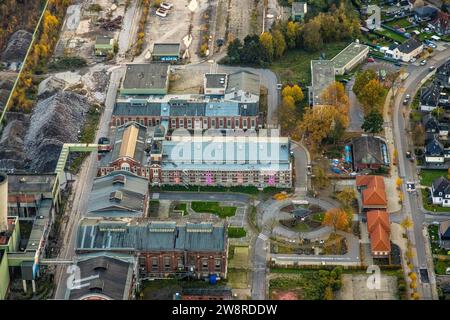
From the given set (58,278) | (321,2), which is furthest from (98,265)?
(321,2)

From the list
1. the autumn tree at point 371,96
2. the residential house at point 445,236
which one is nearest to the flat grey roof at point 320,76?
the autumn tree at point 371,96

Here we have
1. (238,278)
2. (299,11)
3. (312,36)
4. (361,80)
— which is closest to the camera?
(238,278)

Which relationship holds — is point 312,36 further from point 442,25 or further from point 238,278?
point 238,278

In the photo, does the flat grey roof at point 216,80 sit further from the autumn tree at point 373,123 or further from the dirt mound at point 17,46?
the dirt mound at point 17,46

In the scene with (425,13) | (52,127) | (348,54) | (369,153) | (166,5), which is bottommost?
(369,153)

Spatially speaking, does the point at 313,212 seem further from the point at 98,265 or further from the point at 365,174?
the point at 98,265

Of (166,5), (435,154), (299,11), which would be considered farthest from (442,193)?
(166,5)
